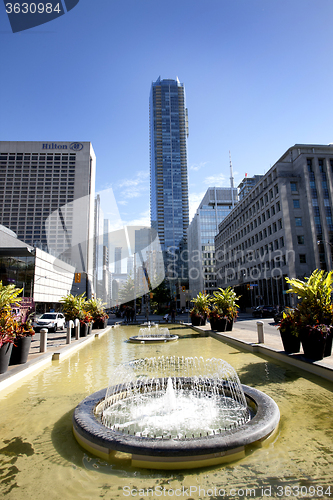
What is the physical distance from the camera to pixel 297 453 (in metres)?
3.98

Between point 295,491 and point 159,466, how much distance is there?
5.28 feet

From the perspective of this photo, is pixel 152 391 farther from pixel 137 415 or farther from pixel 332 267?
pixel 332 267

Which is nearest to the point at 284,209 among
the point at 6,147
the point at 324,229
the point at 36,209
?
the point at 324,229

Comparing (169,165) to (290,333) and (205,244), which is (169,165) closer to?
(205,244)

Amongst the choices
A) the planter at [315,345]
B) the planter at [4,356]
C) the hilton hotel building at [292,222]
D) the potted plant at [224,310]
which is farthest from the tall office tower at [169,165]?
the planter at [4,356]

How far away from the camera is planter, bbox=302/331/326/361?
8836 mm

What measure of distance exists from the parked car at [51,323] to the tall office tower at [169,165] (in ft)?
465

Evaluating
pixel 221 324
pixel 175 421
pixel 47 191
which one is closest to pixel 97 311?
pixel 221 324

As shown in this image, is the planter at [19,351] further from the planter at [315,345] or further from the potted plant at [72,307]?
the potted plant at [72,307]

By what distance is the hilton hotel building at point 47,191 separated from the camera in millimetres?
98312

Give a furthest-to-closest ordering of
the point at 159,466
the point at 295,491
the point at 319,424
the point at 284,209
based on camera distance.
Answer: the point at 284,209 → the point at 319,424 → the point at 159,466 → the point at 295,491

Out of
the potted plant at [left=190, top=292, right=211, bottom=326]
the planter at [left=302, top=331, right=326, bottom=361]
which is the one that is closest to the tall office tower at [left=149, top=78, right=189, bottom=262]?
the potted plant at [left=190, top=292, right=211, bottom=326]

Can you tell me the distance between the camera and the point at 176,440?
12.9ft

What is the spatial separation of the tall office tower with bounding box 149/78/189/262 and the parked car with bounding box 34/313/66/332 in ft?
465
